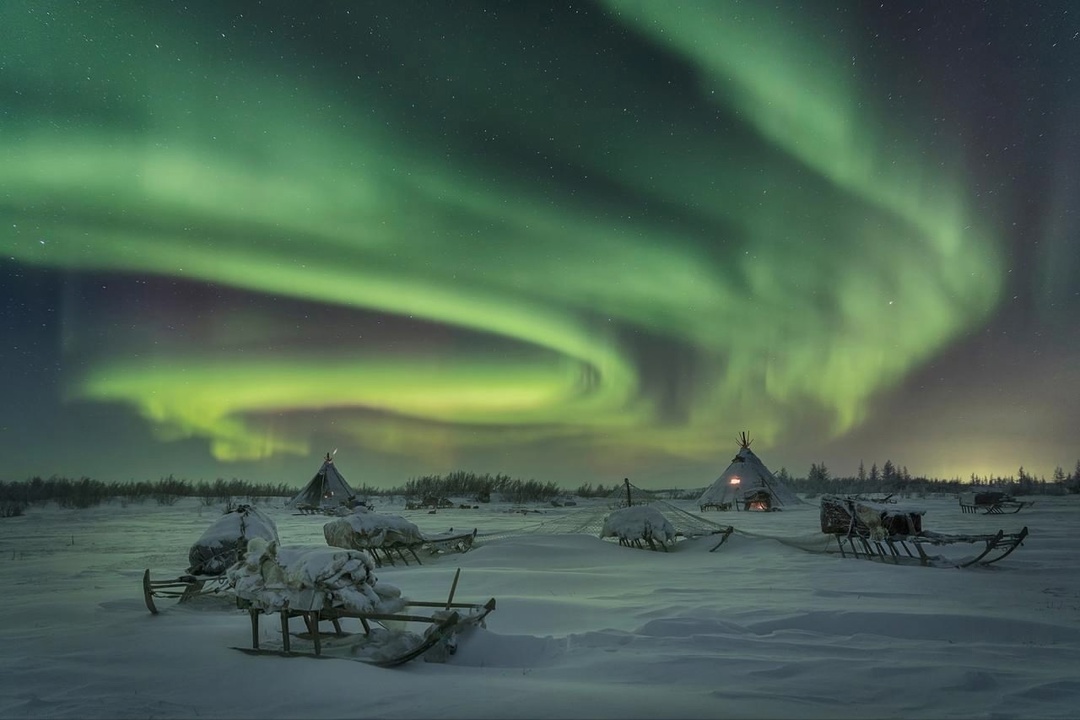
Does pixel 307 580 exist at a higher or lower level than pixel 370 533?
higher

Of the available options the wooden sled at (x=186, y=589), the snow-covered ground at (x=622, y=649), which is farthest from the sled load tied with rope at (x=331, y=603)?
the wooden sled at (x=186, y=589)

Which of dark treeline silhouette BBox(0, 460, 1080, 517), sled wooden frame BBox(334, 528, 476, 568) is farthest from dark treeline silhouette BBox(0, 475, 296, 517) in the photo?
sled wooden frame BBox(334, 528, 476, 568)

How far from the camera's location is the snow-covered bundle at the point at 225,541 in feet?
45.1

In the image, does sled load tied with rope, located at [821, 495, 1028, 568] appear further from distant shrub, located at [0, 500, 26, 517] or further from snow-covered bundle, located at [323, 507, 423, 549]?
distant shrub, located at [0, 500, 26, 517]

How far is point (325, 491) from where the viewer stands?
4784 cm

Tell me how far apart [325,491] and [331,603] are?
4152cm

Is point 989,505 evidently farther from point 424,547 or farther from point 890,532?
point 424,547

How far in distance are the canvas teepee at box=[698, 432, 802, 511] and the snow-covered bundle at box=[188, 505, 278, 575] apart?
33.8 metres

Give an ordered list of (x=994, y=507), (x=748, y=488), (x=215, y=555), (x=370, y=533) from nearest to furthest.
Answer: (x=215, y=555) < (x=370, y=533) < (x=994, y=507) < (x=748, y=488)

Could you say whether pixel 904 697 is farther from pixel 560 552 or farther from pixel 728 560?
pixel 560 552

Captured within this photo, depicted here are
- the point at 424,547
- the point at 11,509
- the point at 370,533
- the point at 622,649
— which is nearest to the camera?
the point at 622,649

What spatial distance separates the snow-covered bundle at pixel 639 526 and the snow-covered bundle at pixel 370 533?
283 inches

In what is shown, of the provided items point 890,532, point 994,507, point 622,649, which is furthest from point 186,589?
point 994,507

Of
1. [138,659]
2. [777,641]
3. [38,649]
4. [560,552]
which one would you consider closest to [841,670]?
[777,641]
